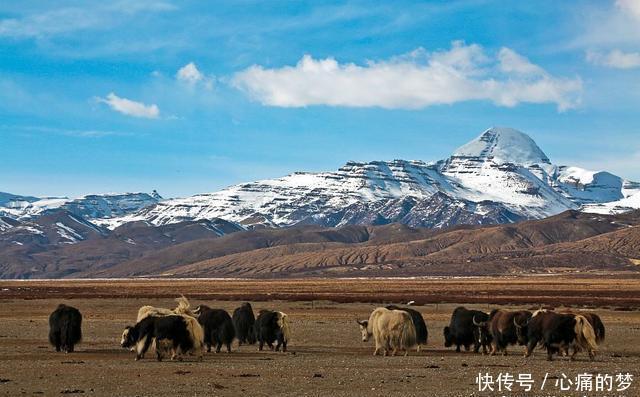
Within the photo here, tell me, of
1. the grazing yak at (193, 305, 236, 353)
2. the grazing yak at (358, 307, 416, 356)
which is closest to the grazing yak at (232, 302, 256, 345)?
the grazing yak at (193, 305, 236, 353)

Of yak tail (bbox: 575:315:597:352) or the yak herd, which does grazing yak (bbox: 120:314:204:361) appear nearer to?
the yak herd

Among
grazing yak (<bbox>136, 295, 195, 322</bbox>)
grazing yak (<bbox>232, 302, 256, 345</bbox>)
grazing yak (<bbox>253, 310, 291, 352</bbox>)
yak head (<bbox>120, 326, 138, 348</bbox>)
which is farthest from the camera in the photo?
grazing yak (<bbox>232, 302, 256, 345</bbox>)

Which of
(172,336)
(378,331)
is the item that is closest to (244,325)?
(378,331)

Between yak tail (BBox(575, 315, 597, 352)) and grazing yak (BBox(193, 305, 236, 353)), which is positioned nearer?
yak tail (BBox(575, 315, 597, 352))

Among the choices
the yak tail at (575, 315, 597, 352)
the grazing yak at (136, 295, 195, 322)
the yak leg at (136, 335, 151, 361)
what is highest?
the grazing yak at (136, 295, 195, 322)

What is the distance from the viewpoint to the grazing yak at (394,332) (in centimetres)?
3105

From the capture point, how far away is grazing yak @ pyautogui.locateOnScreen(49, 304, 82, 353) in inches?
1209

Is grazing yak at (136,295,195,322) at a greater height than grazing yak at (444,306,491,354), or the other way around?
grazing yak at (136,295,195,322)

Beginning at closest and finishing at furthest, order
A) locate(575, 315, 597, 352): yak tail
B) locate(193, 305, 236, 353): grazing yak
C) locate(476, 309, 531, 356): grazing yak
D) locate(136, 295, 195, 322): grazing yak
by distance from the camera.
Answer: locate(575, 315, 597, 352): yak tail < locate(136, 295, 195, 322): grazing yak < locate(476, 309, 531, 356): grazing yak < locate(193, 305, 236, 353): grazing yak

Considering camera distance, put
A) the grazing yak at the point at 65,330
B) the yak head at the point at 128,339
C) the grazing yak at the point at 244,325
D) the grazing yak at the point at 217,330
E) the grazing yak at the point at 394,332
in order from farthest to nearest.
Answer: the grazing yak at the point at 244,325, the grazing yak at the point at 217,330, the grazing yak at the point at 394,332, the grazing yak at the point at 65,330, the yak head at the point at 128,339

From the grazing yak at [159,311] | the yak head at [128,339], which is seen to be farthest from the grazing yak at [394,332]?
the yak head at [128,339]

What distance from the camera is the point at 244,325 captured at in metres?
35.7

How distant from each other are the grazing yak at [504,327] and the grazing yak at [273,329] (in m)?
7.97

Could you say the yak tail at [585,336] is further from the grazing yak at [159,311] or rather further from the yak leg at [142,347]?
the yak leg at [142,347]
